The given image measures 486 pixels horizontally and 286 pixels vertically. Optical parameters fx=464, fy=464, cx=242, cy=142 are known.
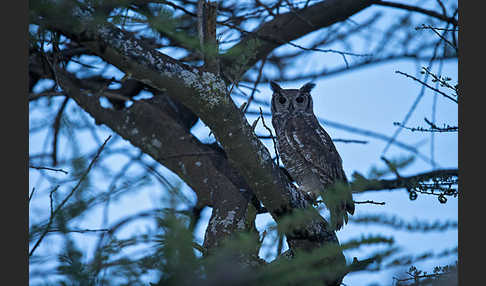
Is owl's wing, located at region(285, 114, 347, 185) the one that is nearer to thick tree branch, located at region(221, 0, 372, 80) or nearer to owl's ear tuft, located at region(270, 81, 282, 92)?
owl's ear tuft, located at region(270, 81, 282, 92)

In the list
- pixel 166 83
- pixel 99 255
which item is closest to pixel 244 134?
pixel 166 83

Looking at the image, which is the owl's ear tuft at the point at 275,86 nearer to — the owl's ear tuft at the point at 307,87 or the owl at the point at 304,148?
the owl at the point at 304,148

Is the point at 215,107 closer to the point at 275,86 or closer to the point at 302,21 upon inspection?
the point at 302,21

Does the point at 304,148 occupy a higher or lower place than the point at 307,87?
lower

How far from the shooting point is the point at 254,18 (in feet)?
13.1

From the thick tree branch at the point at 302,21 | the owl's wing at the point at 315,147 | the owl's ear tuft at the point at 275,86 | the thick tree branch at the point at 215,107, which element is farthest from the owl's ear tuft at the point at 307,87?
the thick tree branch at the point at 215,107

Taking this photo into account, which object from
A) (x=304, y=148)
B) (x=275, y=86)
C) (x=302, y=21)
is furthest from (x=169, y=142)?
(x=302, y=21)

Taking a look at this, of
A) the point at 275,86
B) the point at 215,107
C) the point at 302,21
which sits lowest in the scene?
the point at 215,107

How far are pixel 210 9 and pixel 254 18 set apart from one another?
1.73 metres

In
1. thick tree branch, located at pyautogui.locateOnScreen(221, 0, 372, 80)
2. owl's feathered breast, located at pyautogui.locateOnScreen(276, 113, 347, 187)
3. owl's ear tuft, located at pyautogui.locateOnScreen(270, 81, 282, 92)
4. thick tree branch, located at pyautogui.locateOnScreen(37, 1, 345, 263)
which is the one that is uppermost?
thick tree branch, located at pyautogui.locateOnScreen(221, 0, 372, 80)

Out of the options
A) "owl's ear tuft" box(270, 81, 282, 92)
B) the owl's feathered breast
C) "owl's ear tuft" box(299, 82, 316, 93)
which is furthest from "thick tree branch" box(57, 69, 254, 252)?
"owl's ear tuft" box(299, 82, 316, 93)

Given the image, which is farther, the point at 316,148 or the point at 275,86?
the point at 275,86
